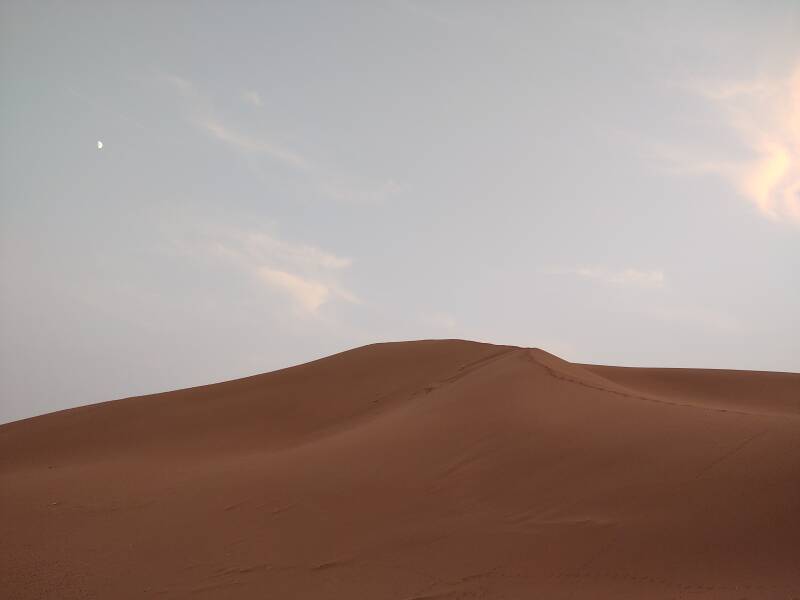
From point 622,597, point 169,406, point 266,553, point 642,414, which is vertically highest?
point 169,406

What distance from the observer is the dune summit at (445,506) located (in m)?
5.31

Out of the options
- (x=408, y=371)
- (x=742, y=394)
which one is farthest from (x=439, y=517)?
(x=742, y=394)

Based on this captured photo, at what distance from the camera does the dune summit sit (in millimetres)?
5312

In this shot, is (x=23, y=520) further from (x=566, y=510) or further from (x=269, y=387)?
(x=269, y=387)

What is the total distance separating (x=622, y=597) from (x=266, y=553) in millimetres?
3221

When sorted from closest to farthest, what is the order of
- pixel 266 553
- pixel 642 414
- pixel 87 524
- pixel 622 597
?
pixel 622 597 < pixel 266 553 < pixel 87 524 < pixel 642 414

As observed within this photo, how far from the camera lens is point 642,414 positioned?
8.88m

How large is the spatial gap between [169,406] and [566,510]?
35.4 feet

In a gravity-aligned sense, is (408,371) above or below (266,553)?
above

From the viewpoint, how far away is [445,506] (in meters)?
6.78

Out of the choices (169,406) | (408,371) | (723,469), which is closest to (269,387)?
(169,406)

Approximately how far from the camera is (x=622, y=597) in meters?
4.86

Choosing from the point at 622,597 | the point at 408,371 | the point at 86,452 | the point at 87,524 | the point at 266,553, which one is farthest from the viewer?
the point at 408,371

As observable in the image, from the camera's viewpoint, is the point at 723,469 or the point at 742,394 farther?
the point at 742,394
